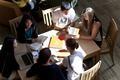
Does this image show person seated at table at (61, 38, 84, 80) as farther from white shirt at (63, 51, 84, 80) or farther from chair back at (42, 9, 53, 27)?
chair back at (42, 9, 53, 27)

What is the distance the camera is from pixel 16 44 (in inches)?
174

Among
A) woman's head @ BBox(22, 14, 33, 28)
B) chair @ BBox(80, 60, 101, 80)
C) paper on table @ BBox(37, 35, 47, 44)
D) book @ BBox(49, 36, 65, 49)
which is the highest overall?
woman's head @ BBox(22, 14, 33, 28)

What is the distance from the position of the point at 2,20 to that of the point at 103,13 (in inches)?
92.4

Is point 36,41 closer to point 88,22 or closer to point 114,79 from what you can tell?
point 88,22

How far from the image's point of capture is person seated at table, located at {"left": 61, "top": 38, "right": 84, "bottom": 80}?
3984mm

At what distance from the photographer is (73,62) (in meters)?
3.98

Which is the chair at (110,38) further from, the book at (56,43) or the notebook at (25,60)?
the notebook at (25,60)

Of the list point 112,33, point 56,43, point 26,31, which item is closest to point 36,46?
point 56,43

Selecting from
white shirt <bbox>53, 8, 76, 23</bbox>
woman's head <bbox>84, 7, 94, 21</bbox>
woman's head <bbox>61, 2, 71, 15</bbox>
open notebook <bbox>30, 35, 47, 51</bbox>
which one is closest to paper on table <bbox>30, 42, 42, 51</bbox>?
open notebook <bbox>30, 35, 47, 51</bbox>

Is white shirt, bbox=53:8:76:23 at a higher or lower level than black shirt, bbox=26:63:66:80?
higher

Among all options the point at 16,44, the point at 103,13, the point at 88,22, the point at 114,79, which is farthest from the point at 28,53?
the point at 103,13

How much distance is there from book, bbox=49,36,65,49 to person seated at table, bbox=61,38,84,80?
0.35m

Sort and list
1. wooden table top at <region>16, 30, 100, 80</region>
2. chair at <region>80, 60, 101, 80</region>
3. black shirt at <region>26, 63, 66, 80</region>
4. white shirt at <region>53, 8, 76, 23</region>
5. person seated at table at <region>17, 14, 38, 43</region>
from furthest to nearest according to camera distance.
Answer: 1. white shirt at <region>53, 8, 76, 23</region>
2. person seated at table at <region>17, 14, 38, 43</region>
3. wooden table top at <region>16, 30, 100, 80</region>
4. chair at <region>80, 60, 101, 80</region>
5. black shirt at <region>26, 63, 66, 80</region>

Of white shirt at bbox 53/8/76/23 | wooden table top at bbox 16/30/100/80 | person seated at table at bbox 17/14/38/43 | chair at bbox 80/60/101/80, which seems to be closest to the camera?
chair at bbox 80/60/101/80
